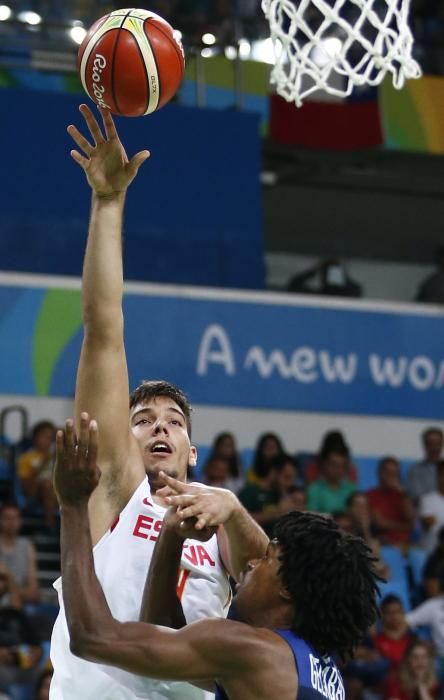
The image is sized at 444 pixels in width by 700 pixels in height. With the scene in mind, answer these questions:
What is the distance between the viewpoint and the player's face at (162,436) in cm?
438

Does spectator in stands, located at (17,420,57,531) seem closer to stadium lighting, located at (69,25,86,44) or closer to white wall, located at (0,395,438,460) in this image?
white wall, located at (0,395,438,460)

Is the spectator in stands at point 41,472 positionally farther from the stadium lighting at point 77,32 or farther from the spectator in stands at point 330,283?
the stadium lighting at point 77,32

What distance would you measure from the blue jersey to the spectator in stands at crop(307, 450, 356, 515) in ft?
21.4

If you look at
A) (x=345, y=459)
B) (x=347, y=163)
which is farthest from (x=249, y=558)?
(x=347, y=163)

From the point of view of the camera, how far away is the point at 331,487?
10.6 m

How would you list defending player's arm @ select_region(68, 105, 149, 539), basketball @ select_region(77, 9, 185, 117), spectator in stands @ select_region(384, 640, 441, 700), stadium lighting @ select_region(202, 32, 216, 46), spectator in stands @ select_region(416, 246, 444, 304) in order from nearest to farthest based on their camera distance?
defending player's arm @ select_region(68, 105, 149, 539) < basketball @ select_region(77, 9, 185, 117) < spectator in stands @ select_region(384, 640, 441, 700) < stadium lighting @ select_region(202, 32, 216, 46) < spectator in stands @ select_region(416, 246, 444, 304)

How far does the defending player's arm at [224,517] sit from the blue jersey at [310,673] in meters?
0.35

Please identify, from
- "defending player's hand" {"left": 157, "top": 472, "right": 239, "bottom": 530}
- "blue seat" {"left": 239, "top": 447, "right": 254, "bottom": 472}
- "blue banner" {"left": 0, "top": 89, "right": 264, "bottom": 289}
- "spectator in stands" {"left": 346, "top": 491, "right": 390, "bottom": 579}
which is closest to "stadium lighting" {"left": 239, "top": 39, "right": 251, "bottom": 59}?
"blue banner" {"left": 0, "top": 89, "right": 264, "bottom": 289}

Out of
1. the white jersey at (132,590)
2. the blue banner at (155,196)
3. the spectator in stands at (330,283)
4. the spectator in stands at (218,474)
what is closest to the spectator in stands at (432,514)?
the spectator in stands at (218,474)

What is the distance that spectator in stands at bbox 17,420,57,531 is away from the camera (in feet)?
33.2

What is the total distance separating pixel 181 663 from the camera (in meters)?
3.51

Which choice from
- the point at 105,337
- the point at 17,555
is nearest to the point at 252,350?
the point at 17,555

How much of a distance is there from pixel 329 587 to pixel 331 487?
698 centimetres

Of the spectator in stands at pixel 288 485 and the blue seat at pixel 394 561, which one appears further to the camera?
the blue seat at pixel 394 561
